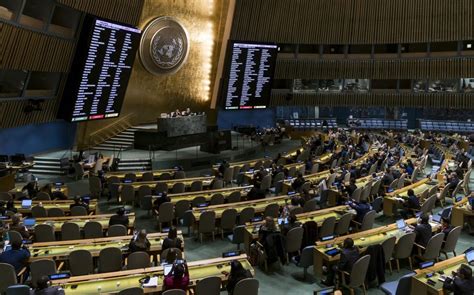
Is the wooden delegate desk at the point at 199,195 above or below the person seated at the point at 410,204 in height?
below

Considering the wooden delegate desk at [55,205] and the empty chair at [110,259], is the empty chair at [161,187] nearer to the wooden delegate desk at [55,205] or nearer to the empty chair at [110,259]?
the wooden delegate desk at [55,205]

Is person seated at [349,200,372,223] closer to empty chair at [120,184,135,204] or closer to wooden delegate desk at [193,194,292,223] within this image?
wooden delegate desk at [193,194,292,223]

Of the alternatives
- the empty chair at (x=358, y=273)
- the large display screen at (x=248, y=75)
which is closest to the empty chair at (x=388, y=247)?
the empty chair at (x=358, y=273)

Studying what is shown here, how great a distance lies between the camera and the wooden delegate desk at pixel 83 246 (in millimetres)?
7094

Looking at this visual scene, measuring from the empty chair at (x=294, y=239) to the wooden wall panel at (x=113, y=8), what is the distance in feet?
40.5

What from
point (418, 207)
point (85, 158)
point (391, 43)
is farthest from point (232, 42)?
point (418, 207)

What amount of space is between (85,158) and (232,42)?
9.76 meters

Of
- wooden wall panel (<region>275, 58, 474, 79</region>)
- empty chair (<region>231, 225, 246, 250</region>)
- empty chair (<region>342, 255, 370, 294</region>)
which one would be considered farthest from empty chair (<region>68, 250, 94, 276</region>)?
wooden wall panel (<region>275, 58, 474, 79</region>)

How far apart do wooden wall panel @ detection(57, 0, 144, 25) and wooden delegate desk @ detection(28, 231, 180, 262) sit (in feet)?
35.7

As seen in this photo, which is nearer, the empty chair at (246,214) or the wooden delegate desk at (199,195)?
the empty chair at (246,214)

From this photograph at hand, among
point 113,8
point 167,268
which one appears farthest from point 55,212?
point 113,8

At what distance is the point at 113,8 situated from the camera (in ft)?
60.3

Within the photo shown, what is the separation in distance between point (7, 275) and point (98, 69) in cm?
1174

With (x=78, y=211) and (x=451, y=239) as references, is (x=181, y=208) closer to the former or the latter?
(x=78, y=211)
